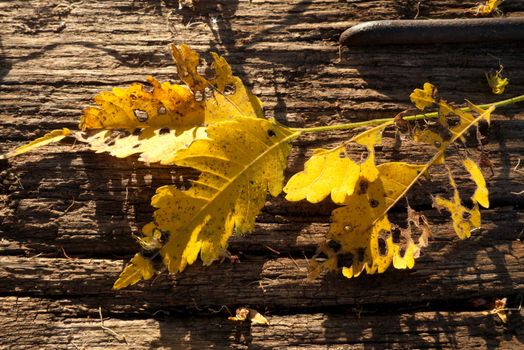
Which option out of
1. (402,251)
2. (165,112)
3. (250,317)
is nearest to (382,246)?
(402,251)

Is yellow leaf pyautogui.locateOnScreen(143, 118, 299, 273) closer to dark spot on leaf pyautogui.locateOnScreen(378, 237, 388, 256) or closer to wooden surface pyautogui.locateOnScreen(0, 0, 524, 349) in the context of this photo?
wooden surface pyautogui.locateOnScreen(0, 0, 524, 349)

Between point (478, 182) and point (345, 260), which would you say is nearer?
point (478, 182)

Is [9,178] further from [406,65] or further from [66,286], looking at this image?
[406,65]

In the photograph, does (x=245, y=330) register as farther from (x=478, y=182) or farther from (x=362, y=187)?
(x=478, y=182)

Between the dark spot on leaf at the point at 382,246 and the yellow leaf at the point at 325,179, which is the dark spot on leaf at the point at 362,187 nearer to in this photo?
the yellow leaf at the point at 325,179

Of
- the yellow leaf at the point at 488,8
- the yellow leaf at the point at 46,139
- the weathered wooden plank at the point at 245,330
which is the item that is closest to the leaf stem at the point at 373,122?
the yellow leaf at the point at 488,8

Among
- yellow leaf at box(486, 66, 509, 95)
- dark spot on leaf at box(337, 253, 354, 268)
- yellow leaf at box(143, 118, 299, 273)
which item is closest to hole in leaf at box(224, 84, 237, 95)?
yellow leaf at box(143, 118, 299, 273)

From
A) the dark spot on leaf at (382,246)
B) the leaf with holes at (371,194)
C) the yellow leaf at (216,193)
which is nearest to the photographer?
the yellow leaf at (216,193)
